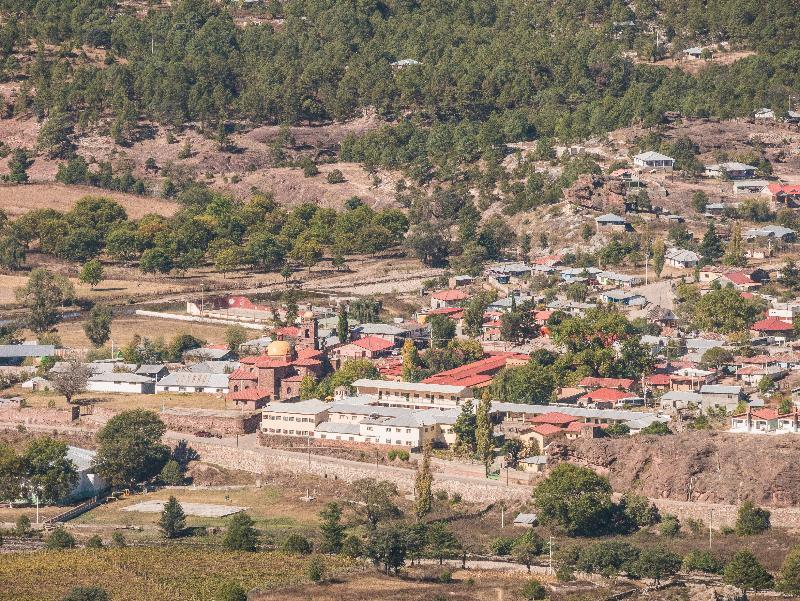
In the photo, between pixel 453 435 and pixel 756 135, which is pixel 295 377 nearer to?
pixel 453 435

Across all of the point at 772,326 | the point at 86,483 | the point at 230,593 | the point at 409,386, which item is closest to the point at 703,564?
the point at 230,593

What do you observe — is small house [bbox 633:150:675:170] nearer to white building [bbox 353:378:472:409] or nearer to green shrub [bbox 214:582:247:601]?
white building [bbox 353:378:472:409]

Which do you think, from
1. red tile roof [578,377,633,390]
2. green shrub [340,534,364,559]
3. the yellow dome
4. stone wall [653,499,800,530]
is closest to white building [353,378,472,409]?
red tile roof [578,377,633,390]

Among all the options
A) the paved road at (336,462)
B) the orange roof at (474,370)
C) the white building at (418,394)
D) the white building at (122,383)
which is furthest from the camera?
A: the white building at (122,383)

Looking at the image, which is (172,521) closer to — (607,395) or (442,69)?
(607,395)

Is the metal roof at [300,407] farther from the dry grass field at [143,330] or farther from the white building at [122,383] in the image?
the dry grass field at [143,330]

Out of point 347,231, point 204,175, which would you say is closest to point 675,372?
point 347,231

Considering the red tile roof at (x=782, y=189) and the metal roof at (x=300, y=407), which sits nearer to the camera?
the metal roof at (x=300, y=407)

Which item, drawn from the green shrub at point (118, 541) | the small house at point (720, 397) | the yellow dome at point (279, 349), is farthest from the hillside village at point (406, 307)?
the yellow dome at point (279, 349)
